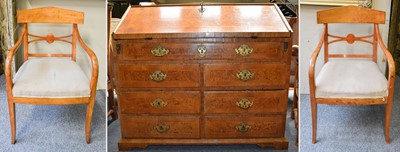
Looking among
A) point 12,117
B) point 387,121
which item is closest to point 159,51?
point 12,117

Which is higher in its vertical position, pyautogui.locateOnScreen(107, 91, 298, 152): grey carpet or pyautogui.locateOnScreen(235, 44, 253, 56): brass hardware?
pyautogui.locateOnScreen(235, 44, 253, 56): brass hardware

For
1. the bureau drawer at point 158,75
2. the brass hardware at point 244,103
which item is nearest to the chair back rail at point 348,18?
the brass hardware at point 244,103

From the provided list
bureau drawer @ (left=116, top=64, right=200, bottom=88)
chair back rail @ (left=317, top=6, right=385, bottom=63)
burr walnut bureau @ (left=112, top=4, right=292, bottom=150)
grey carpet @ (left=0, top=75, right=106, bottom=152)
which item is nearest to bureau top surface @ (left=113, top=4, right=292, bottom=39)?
burr walnut bureau @ (left=112, top=4, right=292, bottom=150)

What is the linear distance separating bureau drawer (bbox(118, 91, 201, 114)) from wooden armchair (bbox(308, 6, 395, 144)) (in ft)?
1.77

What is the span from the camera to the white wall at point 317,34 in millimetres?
1061

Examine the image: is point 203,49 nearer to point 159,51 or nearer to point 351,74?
A: point 159,51

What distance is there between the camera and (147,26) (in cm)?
145

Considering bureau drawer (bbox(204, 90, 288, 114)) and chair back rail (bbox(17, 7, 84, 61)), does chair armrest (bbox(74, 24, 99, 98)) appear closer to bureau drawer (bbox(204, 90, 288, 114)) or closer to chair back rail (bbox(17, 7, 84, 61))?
chair back rail (bbox(17, 7, 84, 61))

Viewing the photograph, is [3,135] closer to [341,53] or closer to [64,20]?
[64,20]

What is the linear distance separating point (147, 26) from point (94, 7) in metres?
0.42

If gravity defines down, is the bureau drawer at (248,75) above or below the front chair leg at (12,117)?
above

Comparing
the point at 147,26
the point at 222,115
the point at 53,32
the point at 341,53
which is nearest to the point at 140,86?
the point at 147,26

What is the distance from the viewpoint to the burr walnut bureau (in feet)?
4.66

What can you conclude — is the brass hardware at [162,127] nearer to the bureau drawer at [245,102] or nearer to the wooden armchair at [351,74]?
the bureau drawer at [245,102]
